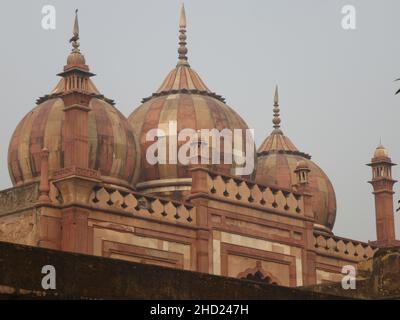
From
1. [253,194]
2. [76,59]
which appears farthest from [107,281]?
[253,194]

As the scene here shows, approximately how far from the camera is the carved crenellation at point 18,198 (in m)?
25.2

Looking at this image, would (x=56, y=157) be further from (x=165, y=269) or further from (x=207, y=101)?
(x=165, y=269)

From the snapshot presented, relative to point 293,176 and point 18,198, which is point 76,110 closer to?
point 18,198

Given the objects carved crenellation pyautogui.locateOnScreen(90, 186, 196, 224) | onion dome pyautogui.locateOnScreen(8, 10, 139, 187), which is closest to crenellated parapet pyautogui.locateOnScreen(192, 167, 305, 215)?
carved crenellation pyautogui.locateOnScreen(90, 186, 196, 224)

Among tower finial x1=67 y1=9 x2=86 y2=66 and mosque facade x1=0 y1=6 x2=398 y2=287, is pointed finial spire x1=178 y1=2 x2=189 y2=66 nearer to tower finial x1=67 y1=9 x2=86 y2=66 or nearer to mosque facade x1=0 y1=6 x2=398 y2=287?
mosque facade x1=0 y1=6 x2=398 y2=287

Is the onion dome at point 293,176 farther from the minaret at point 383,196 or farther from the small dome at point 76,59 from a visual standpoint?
the small dome at point 76,59

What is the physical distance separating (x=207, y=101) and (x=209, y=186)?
4.10 metres

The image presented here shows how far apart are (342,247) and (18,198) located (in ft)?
28.3

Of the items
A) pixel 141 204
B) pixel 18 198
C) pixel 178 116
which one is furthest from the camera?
pixel 178 116

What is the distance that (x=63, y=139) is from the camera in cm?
2720

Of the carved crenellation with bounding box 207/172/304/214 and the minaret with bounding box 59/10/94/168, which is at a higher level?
the minaret with bounding box 59/10/94/168

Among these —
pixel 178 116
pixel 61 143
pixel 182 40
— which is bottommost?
pixel 61 143

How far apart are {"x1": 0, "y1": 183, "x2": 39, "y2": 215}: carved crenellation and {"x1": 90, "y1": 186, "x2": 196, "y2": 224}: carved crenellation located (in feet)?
3.87

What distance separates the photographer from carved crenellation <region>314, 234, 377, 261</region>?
29766 mm
